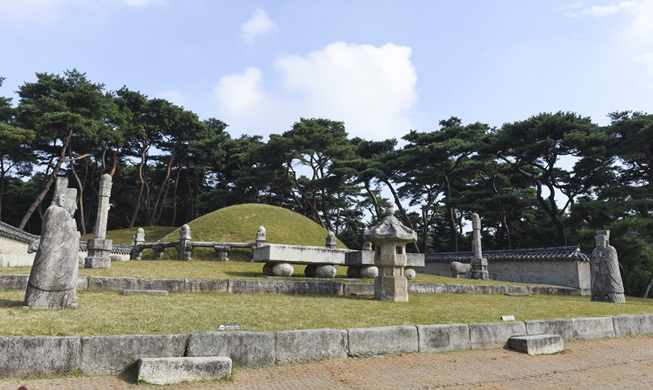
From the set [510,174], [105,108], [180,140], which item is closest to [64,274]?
[105,108]

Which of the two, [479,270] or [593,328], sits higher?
[479,270]

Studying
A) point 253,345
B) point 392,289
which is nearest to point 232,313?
point 253,345

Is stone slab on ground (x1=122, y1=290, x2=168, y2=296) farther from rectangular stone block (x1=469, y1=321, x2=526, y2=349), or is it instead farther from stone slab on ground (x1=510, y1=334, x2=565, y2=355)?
stone slab on ground (x1=510, y1=334, x2=565, y2=355)

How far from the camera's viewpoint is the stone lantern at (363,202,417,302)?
10344mm

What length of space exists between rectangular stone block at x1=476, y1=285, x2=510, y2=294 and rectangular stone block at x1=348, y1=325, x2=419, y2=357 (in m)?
8.66

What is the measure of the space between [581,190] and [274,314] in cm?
3135

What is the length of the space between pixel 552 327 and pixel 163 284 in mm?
8794

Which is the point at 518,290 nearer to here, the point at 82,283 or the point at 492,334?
the point at 492,334

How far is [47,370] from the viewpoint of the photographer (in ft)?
15.4

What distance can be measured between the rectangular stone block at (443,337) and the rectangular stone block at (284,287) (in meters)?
5.01

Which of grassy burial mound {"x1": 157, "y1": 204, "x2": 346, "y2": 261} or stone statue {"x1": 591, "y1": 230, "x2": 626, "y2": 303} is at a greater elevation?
grassy burial mound {"x1": 157, "y1": 204, "x2": 346, "y2": 261}

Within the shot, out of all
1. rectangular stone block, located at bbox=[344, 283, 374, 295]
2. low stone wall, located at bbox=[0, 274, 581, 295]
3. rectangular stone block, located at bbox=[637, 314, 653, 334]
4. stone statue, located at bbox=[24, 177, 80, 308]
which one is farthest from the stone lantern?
stone statue, located at bbox=[24, 177, 80, 308]

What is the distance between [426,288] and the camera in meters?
13.2

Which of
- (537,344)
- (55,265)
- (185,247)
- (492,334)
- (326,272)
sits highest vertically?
(185,247)
